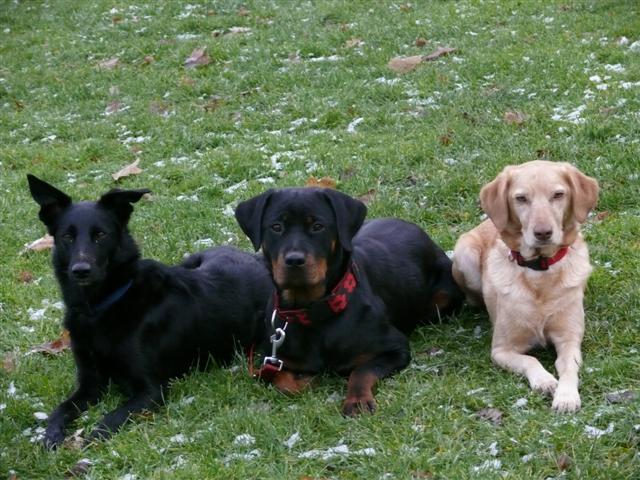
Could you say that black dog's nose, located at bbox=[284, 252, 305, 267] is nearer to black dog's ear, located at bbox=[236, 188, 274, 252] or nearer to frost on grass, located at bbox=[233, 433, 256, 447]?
black dog's ear, located at bbox=[236, 188, 274, 252]

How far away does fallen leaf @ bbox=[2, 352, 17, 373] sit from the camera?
5.89m

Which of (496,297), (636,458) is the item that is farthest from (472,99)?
(636,458)

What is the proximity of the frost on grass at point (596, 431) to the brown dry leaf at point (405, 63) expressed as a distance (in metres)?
7.73

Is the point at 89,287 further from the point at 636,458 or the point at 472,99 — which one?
the point at 472,99

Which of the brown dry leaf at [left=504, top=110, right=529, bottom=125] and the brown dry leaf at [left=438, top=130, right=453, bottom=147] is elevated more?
the brown dry leaf at [left=504, top=110, right=529, bottom=125]

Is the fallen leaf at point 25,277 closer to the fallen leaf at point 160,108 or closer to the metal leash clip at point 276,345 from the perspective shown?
the metal leash clip at point 276,345

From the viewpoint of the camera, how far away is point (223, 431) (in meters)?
4.75

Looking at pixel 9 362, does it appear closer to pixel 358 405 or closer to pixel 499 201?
pixel 358 405

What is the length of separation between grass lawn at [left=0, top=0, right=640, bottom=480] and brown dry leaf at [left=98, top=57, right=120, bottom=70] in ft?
0.15

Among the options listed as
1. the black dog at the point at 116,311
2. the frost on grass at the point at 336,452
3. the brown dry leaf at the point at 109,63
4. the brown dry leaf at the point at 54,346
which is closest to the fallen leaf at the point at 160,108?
the brown dry leaf at the point at 109,63

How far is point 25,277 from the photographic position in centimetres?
736

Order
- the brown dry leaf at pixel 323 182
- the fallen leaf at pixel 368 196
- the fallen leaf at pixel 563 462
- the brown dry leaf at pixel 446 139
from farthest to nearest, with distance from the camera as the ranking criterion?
the brown dry leaf at pixel 446 139
the brown dry leaf at pixel 323 182
the fallen leaf at pixel 368 196
the fallen leaf at pixel 563 462

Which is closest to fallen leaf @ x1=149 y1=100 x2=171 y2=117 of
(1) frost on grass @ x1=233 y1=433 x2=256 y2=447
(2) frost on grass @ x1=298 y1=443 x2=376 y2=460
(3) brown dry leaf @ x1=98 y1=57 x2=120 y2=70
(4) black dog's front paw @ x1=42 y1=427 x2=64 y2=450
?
(3) brown dry leaf @ x1=98 y1=57 x2=120 y2=70

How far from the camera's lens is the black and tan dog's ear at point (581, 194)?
5.08m
